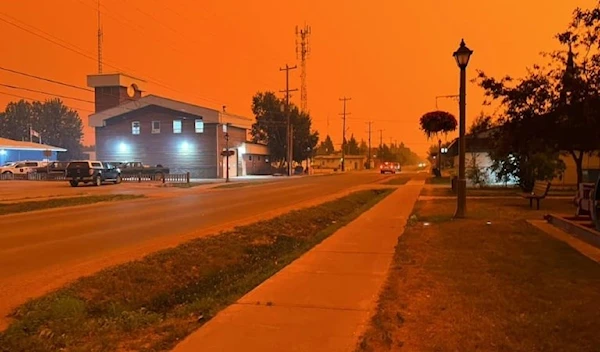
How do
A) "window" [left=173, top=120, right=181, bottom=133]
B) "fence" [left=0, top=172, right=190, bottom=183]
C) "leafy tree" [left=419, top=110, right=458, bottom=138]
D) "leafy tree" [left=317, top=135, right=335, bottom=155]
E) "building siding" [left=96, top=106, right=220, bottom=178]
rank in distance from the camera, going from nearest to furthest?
"leafy tree" [left=419, top=110, right=458, bottom=138] → "fence" [left=0, top=172, right=190, bottom=183] → "building siding" [left=96, top=106, right=220, bottom=178] → "window" [left=173, top=120, right=181, bottom=133] → "leafy tree" [left=317, top=135, right=335, bottom=155]

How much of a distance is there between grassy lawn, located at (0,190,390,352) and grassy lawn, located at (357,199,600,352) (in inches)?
79.1

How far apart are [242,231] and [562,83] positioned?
34.7ft

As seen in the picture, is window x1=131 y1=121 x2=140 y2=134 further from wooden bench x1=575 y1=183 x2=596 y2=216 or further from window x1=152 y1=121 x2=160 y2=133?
wooden bench x1=575 y1=183 x2=596 y2=216

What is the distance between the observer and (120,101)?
59438 mm

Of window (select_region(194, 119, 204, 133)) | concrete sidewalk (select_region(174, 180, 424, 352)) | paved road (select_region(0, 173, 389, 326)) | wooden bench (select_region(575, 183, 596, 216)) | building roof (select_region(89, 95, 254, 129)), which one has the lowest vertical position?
paved road (select_region(0, 173, 389, 326))

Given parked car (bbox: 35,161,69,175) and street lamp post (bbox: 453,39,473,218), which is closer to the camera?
street lamp post (bbox: 453,39,473,218)

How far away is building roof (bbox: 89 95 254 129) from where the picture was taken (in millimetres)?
54531

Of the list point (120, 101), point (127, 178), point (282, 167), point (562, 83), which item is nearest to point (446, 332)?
point (562, 83)

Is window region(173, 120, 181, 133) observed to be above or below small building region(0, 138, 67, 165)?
above

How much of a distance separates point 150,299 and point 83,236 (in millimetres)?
5778

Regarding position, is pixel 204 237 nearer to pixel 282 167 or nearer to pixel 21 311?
pixel 21 311

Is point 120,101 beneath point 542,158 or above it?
above

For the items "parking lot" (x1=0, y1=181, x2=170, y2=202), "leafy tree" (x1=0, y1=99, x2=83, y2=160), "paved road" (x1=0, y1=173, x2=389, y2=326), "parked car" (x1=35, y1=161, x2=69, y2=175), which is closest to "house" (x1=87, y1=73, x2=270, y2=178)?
"parked car" (x1=35, y1=161, x2=69, y2=175)

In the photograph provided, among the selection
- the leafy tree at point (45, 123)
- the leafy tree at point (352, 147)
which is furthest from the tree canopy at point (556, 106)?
the leafy tree at point (352, 147)
